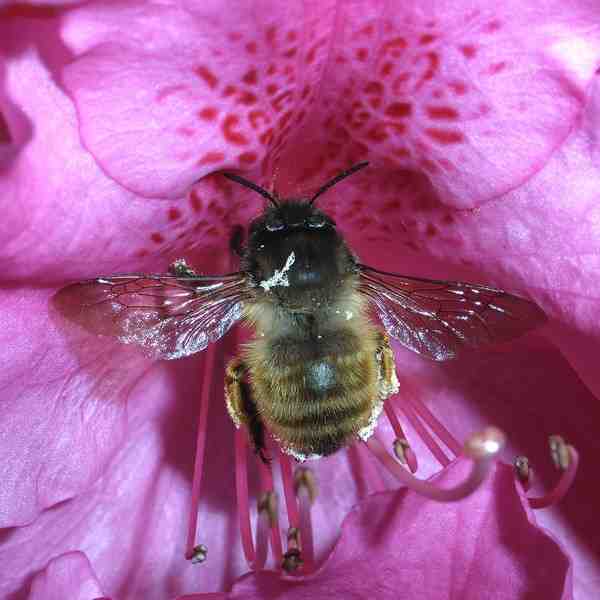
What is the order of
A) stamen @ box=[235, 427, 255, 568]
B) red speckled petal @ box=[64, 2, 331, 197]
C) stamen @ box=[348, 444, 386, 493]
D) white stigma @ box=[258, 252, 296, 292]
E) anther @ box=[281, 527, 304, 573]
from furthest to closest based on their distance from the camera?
stamen @ box=[348, 444, 386, 493]
stamen @ box=[235, 427, 255, 568]
anther @ box=[281, 527, 304, 573]
white stigma @ box=[258, 252, 296, 292]
red speckled petal @ box=[64, 2, 331, 197]

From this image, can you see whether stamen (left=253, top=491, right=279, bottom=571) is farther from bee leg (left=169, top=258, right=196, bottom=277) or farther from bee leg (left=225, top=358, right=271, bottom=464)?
bee leg (left=169, top=258, right=196, bottom=277)

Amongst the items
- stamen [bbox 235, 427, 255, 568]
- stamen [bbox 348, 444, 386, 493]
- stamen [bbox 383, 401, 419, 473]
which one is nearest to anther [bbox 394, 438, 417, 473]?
stamen [bbox 383, 401, 419, 473]

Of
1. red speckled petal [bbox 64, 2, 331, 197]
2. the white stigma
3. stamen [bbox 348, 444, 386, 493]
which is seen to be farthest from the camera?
stamen [bbox 348, 444, 386, 493]

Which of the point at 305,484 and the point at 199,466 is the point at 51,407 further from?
the point at 305,484

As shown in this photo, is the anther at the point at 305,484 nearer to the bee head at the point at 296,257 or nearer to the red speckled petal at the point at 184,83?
the bee head at the point at 296,257

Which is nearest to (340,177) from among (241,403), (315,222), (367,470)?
(315,222)

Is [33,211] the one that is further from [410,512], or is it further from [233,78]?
[410,512]
